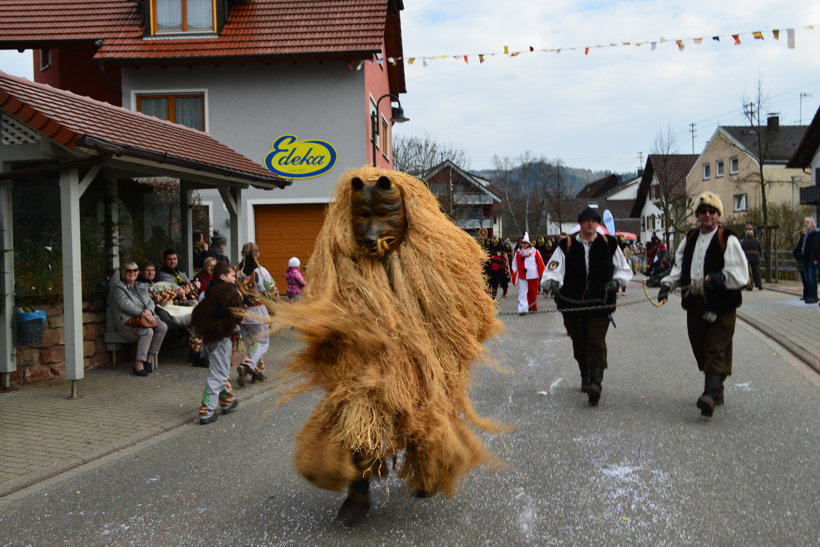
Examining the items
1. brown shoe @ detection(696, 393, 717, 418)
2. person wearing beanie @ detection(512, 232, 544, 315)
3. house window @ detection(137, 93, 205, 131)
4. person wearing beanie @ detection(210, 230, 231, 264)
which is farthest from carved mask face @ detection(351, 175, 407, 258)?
house window @ detection(137, 93, 205, 131)

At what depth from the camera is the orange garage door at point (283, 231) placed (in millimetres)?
18469

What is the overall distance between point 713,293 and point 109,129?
6800mm

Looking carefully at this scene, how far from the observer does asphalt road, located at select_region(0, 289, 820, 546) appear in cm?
387

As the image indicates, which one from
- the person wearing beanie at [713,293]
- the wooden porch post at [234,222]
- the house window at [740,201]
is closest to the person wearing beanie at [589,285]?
the person wearing beanie at [713,293]

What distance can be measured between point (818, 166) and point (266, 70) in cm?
2340

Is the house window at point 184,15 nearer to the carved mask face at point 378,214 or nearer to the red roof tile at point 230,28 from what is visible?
the red roof tile at point 230,28

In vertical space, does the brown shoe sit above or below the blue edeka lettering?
below

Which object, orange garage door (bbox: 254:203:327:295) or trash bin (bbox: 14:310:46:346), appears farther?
orange garage door (bbox: 254:203:327:295)

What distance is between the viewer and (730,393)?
23.5 ft

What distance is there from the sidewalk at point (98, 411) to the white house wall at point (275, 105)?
817 centimetres

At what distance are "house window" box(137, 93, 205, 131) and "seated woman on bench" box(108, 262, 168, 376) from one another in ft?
33.6

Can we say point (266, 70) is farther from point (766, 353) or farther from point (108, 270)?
point (766, 353)

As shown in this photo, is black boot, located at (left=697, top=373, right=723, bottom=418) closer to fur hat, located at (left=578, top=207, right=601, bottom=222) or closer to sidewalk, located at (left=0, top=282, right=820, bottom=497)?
fur hat, located at (left=578, top=207, right=601, bottom=222)

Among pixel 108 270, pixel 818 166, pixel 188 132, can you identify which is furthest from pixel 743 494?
pixel 818 166
